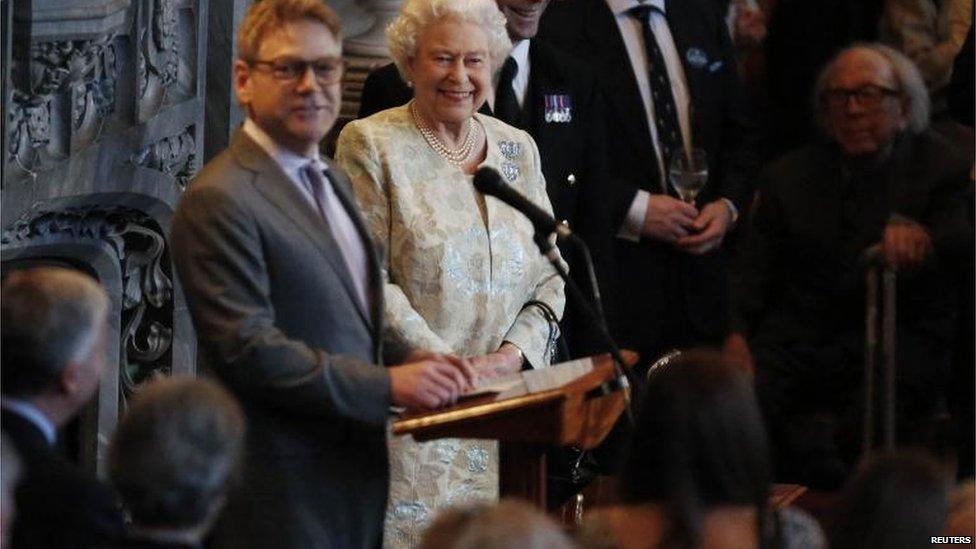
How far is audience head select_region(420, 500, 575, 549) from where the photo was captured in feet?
8.10

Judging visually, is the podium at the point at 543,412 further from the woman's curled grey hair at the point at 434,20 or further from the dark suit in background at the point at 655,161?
the dark suit in background at the point at 655,161

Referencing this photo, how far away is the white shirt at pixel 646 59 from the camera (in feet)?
20.4

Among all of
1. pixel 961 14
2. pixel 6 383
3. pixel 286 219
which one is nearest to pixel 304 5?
pixel 286 219

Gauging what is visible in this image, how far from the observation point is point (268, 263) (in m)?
3.72

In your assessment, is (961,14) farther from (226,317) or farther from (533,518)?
(533,518)

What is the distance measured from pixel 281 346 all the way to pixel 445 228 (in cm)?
99

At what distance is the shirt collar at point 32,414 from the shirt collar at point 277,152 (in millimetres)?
816

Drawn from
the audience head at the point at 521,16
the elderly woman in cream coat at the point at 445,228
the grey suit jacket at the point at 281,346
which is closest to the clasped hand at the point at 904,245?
the audience head at the point at 521,16

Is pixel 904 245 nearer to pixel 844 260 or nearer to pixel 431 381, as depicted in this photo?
pixel 844 260

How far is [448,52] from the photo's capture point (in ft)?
15.2

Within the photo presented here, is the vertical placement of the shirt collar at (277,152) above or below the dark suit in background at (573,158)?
above

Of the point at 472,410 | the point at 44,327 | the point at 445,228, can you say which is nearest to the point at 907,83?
the point at 445,228

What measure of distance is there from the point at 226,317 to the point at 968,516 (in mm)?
1268

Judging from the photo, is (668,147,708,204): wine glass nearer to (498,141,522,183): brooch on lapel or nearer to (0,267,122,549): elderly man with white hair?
(498,141,522,183): brooch on lapel
